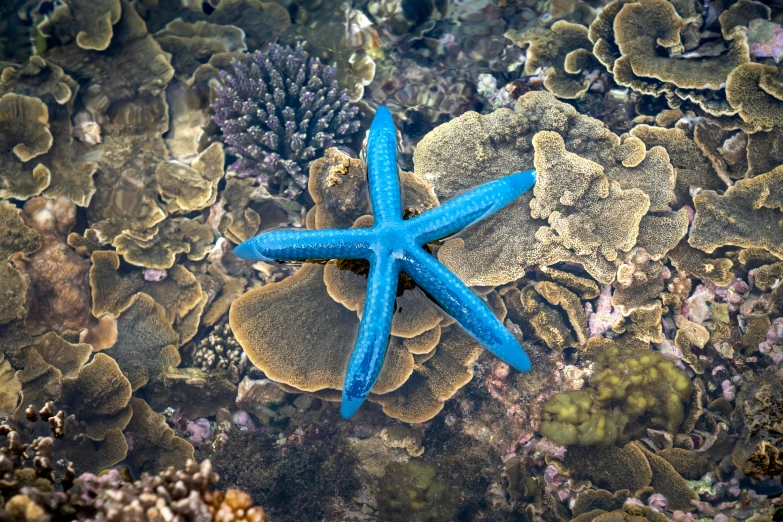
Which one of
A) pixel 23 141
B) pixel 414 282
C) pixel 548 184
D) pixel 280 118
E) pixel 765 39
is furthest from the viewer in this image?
pixel 280 118

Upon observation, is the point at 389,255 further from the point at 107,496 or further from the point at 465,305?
the point at 107,496

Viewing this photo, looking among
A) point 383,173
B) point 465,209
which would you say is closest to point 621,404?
point 465,209

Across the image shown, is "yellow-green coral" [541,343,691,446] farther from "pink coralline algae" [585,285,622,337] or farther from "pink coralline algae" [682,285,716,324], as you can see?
"pink coralline algae" [682,285,716,324]

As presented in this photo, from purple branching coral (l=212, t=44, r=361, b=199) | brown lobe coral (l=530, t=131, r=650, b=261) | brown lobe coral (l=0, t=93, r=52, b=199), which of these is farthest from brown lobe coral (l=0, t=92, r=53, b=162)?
brown lobe coral (l=530, t=131, r=650, b=261)

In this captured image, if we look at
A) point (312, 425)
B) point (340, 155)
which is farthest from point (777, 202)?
point (312, 425)

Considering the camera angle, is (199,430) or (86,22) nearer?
(199,430)

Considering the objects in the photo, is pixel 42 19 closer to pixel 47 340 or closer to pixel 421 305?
Result: pixel 47 340
